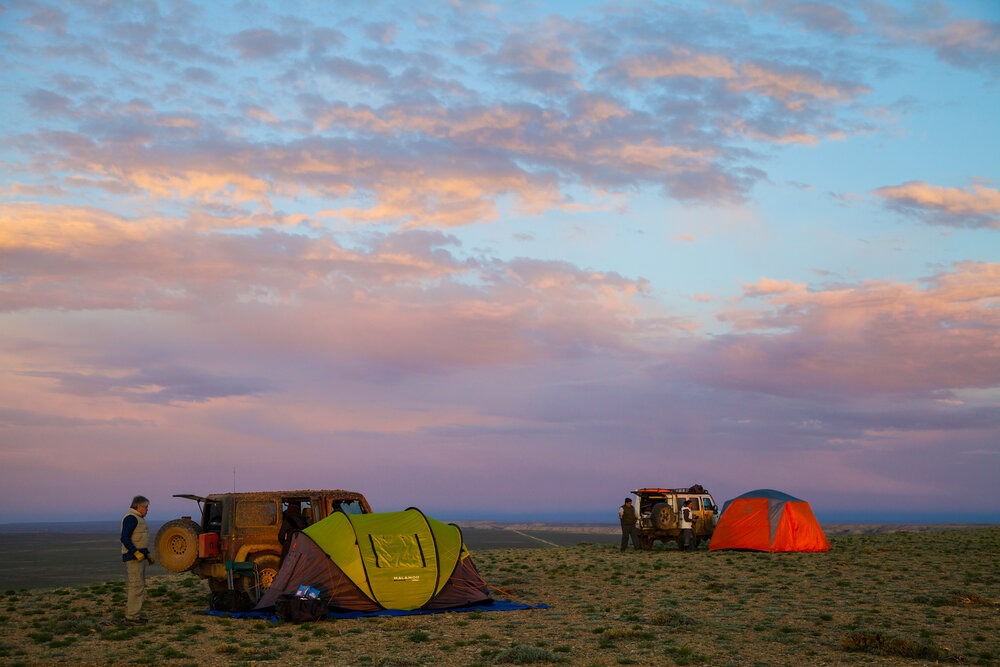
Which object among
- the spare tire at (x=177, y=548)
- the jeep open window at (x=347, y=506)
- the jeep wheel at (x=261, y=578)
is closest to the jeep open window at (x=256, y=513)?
the jeep wheel at (x=261, y=578)

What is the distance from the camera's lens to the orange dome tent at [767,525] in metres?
34.4

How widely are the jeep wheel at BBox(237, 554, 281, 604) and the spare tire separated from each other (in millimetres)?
1092

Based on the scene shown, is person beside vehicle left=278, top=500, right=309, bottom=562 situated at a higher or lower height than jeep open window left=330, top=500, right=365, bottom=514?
lower

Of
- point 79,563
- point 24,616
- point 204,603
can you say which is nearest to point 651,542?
point 204,603

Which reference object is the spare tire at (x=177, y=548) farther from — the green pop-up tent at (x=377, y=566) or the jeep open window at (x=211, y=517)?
the green pop-up tent at (x=377, y=566)

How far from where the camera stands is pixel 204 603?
20703 millimetres

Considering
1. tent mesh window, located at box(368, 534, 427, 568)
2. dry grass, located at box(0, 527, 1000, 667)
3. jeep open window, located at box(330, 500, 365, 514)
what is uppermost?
jeep open window, located at box(330, 500, 365, 514)

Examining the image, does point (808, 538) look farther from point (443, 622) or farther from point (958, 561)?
point (443, 622)

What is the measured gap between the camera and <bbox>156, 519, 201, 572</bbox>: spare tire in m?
18.3

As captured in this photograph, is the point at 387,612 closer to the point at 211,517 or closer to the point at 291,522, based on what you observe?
the point at 291,522

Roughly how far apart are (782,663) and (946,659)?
236 centimetres

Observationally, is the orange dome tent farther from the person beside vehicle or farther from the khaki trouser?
the khaki trouser

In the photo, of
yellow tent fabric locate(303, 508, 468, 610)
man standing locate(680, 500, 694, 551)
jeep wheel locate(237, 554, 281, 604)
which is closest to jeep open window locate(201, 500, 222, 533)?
jeep wheel locate(237, 554, 281, 604)

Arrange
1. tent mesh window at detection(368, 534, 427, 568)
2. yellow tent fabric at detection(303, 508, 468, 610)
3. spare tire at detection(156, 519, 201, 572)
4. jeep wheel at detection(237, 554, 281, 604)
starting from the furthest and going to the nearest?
jeep wheel at detection(237, 554, 281, 604), spare tire at detection(156, 519, 201, 572), tent mesh window at detection(368, 534, 427, 568), yellow tent fabric at detection(303, 508, 468, 610)
